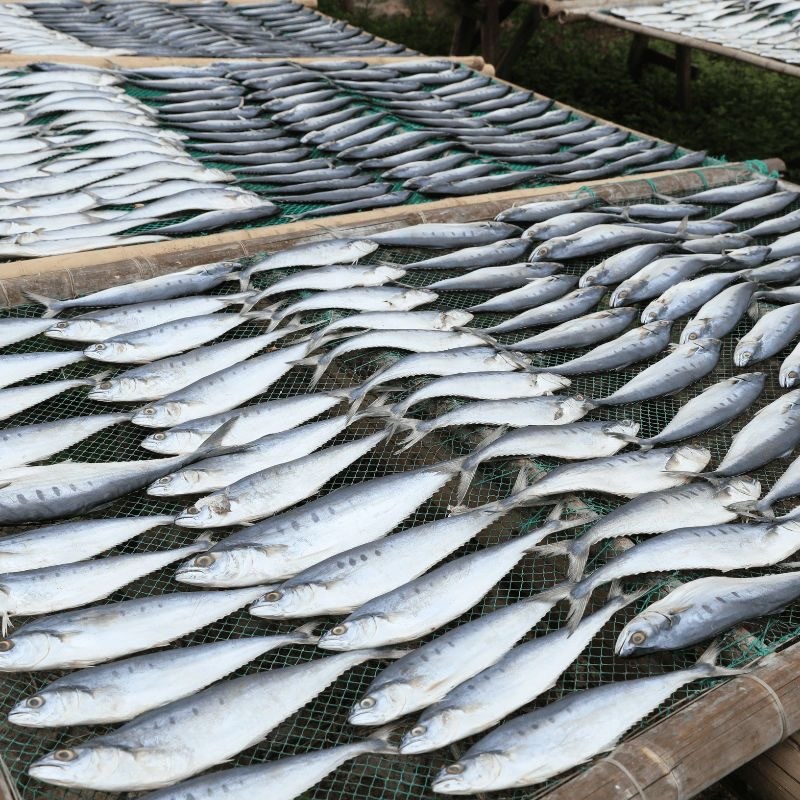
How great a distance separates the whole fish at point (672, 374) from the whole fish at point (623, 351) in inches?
3.2

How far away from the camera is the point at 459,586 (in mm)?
2672

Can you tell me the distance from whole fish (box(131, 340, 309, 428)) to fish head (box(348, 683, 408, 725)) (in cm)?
157

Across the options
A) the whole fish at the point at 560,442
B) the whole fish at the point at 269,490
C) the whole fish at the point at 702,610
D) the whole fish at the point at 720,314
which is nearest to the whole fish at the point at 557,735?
the whole fish at the point at 702,610

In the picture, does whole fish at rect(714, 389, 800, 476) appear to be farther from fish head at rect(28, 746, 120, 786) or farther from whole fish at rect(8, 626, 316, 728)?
fish head at rect(28, 746, 120, 786)

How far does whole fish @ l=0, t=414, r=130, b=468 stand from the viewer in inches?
126

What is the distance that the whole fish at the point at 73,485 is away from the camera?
2945 mm

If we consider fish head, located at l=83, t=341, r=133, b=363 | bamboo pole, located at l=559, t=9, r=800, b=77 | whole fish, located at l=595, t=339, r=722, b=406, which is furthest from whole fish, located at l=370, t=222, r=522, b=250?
bamboo pole, located at l=559, t=9, r=800, b=77

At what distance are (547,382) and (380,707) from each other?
1.85 metres

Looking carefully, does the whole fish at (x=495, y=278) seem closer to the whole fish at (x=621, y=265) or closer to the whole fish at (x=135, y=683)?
the whole fish at (x=621, y=265)

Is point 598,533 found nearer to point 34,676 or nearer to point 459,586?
point 459,586

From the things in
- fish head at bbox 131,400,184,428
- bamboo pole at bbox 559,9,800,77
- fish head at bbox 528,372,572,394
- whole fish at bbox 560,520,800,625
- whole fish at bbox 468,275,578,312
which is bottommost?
fish head at bbox 131,400,184,428

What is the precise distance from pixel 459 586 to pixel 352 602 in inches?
13.9

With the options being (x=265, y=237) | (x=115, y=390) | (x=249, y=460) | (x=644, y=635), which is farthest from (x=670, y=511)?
(x=265, y=237)

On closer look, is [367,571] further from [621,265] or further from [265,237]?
[621,265]
